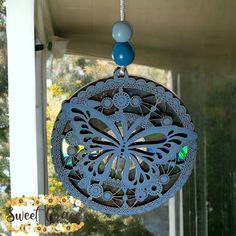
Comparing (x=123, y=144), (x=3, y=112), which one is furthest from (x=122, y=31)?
(x=3, y=112)

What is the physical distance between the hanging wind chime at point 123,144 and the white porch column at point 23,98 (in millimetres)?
162

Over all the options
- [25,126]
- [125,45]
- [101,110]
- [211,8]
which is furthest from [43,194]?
[211,8]

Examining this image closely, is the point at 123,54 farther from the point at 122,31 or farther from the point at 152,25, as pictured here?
the point at 152,25

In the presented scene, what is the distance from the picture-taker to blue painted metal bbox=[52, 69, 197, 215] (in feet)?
2.17

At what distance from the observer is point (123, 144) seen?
684 mm

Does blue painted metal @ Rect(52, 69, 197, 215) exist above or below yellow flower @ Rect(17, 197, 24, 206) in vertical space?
above

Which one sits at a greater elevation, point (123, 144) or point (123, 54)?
point (123, 54)

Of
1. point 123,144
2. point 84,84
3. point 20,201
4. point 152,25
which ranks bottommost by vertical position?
point 20,201

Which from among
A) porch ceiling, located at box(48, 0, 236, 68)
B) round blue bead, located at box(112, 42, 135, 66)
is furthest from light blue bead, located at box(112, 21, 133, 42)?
porch ceiling, located at box(48, 0, 236, 68)

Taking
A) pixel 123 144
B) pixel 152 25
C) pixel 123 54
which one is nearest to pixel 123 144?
pixel 123 144

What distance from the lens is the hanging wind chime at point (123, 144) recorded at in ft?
2.17

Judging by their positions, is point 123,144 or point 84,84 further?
point 84,84

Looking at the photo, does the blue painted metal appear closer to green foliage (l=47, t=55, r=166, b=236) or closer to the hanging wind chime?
the hanging wind chime

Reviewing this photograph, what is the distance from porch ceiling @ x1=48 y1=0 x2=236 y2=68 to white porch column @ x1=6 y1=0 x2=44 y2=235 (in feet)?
0.20
